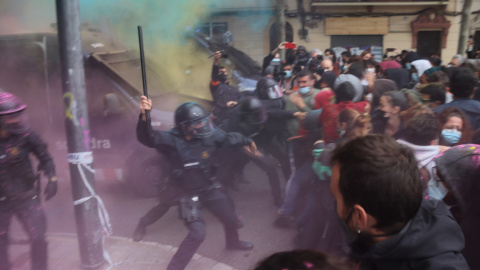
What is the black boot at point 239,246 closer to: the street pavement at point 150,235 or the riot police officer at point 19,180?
Answer: the street pavement at point 150,235

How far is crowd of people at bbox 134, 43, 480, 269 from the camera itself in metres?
1.15

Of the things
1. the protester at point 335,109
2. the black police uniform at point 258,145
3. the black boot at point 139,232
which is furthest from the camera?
the black police uniform at point 258,145

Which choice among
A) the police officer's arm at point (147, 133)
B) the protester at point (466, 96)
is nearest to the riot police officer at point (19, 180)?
the police officer's arm at point (147, 133)

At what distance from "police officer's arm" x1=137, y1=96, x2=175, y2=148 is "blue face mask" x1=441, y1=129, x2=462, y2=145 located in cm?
203

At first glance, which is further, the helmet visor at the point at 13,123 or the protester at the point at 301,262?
the helmet visor at the point at 13,123

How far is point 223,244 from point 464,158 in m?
2.56

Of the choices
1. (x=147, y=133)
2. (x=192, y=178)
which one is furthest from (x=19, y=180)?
(x=192, y=178)

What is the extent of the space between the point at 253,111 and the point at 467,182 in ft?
9.27

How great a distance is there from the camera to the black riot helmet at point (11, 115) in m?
2.80

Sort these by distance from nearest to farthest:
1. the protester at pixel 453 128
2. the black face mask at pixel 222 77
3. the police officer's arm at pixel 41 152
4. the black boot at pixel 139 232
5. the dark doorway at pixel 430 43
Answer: the protester at pixel 453 128 → the police officer's arm at pixel 41 152 → the black boot at pixel 139 232 → the black face mask at pixel 222 77 → the dark doorway at pixel 430 43

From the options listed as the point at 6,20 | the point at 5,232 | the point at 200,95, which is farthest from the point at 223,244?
the point at 6,20

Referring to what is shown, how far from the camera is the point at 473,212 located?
68.9 inches

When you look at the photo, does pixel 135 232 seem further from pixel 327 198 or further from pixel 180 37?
pixel 180 37

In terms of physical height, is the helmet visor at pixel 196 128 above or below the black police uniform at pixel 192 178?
above
